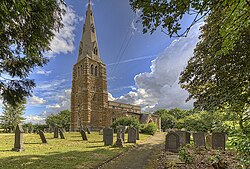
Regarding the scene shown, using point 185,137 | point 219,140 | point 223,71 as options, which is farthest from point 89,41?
point 223,71

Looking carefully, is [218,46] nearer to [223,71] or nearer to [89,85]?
[223,71]

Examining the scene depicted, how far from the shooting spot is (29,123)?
48250 millimetres

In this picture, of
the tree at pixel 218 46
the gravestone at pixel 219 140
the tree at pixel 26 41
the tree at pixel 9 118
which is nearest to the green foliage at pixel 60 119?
the tree at pixel 9 118

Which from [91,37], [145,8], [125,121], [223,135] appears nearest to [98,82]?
[91,37]

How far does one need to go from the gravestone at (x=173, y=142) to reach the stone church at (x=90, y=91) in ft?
95.8

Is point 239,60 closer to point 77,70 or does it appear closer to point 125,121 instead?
point 125,121

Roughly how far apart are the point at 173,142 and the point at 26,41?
8.96 m

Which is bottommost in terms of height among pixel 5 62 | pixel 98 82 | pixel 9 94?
pixel 9 94

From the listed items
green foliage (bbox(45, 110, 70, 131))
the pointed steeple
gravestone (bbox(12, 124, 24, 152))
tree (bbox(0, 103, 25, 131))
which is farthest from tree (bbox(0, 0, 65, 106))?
green foliage (bbox(45, 110, 70, 131))

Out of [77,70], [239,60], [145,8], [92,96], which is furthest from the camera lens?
[77,70]

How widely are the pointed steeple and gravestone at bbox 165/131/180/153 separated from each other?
36.1 meters

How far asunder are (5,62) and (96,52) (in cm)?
4076

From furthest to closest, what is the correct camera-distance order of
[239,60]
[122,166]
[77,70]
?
1. [77,70]
2. [239,60]
3. [122,166]

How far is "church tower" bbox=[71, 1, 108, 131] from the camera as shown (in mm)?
38875
